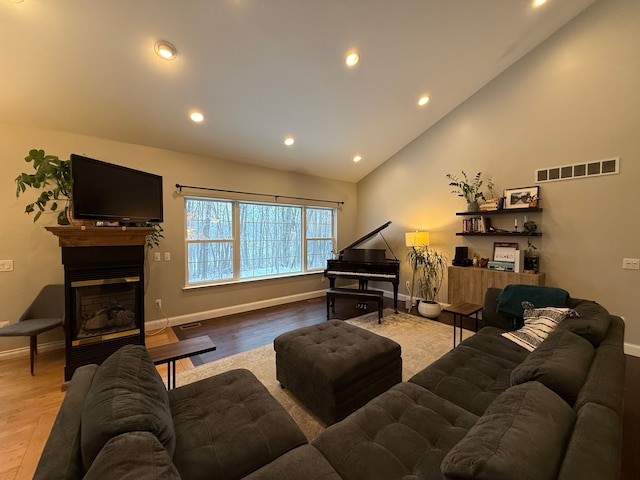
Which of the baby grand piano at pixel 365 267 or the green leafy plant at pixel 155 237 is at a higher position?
the green leafy plant at pixel 155 237

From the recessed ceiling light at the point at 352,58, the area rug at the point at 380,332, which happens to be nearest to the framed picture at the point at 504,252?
the area rug at the point at 380,332

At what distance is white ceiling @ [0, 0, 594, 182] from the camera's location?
7.42ft

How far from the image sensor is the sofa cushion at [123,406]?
871 millimetres

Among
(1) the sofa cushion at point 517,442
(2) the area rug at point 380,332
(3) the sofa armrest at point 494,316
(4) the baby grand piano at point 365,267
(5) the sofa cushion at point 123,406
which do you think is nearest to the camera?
(1) the sofa cushion at point 517,442

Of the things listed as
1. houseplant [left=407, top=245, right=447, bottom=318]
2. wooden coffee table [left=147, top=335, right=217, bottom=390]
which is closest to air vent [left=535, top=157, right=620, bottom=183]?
houseplant [left=407, top=245, right=447, bottom=318]

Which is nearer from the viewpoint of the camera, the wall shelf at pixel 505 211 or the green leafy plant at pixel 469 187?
the wall shelf at pixel 505 211

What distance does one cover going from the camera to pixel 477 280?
4.06 m

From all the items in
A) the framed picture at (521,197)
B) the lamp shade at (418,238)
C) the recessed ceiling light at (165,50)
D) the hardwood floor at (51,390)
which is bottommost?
the hardwood floor at (51,390)

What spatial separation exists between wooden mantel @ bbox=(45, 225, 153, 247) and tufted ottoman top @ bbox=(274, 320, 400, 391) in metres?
1.84

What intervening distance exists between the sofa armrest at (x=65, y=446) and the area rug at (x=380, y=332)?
1.40 meters

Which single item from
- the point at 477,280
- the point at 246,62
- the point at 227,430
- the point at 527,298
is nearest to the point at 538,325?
the point at 527,298

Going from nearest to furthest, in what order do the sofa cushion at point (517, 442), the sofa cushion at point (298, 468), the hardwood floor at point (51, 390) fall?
the sofa cushion at point (517, 442) → the sofa cushion at point (298, 468) → the hardwood floor at point (51, 390)

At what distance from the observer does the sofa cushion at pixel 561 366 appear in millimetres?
1116

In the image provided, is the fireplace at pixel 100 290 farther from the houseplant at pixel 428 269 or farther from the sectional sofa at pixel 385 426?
the houseplant at pixel 428 269
